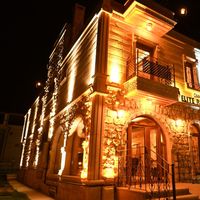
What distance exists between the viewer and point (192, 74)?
36.4 feet

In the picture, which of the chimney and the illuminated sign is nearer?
the illuminated sign

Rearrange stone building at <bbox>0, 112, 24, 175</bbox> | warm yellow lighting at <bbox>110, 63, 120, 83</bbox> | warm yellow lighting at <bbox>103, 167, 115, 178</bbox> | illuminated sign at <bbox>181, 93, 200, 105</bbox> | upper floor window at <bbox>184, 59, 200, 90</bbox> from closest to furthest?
warm yellow lighting at <bbox>103, 167, 115, 178</bbox>
warm yellow lighting at <bbox>110, 63, 120, 83</bbox>
illuminated sign at <bbox>181, 93, 200, 105</bbox>
upper floor window at <bbox>184, 59, 200, 90</bbox>
stone building at <bbox>0, 112, 24, 175</bbox>

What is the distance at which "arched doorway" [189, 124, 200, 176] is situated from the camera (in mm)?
9078

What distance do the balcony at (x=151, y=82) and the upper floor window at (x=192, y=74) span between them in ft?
6.43

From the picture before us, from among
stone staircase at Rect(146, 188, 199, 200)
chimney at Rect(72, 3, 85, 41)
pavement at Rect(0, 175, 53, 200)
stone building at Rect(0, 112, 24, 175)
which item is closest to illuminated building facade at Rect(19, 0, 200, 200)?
stone staircase at Rect(146, 188, 199, 200)

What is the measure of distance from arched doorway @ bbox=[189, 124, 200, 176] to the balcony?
7.83 ft

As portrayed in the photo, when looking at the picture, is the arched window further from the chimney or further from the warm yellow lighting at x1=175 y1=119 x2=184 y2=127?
the chimney

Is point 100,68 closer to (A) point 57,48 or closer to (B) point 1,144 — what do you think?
(A) point 57,48

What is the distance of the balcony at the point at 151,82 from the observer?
7747 mm

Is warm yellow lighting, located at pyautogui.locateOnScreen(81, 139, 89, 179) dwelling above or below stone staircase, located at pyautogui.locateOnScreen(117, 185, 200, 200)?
above

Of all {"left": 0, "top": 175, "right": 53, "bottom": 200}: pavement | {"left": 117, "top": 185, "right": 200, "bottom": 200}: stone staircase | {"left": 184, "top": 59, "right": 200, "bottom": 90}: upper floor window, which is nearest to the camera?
{"left": 117, "top": 185, "right": 200, "bottom": 200}: stone staircase

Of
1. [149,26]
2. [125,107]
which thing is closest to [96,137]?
[125,107]

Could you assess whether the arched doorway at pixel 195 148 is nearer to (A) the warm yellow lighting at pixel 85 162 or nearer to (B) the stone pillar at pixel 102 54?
(A) the warm yellow lighting at pixel 85 162

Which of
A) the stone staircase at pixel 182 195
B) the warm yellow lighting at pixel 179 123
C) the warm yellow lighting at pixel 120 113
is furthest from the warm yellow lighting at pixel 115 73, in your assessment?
the stone staircase at pixel 182 195
